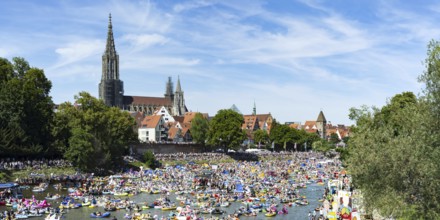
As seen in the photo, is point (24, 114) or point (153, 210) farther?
point (24, 114)

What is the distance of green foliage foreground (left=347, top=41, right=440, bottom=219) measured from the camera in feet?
85.6

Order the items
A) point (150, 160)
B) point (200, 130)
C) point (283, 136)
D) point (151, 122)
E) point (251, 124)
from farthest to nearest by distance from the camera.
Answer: point (251, 124), point (283, 136), point (151, 122), point (200, 130), point (150, 160)

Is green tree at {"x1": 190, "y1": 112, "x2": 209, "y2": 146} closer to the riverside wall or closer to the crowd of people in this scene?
the riverside wall

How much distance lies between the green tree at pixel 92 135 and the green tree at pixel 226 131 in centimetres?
2842

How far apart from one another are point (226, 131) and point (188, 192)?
49.1 m

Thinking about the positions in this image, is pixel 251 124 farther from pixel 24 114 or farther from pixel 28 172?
pixel 28 172

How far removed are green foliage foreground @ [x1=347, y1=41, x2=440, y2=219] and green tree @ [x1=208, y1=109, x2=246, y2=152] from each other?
79837mm

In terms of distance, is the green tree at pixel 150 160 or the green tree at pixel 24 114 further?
the green tree at pixel 150 160

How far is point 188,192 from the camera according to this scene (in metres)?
63.3

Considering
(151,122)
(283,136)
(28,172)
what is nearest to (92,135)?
(28,172)

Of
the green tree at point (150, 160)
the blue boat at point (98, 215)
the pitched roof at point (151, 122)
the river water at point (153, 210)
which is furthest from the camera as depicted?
the pitched roof at point (151, 122)

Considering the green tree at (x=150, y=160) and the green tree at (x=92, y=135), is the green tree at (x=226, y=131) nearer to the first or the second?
the green tree at (x=150, y=160)

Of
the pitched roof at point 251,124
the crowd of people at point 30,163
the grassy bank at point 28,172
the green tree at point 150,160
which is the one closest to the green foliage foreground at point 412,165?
the grassy bank at point 28,172

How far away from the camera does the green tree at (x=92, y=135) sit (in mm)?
72938
